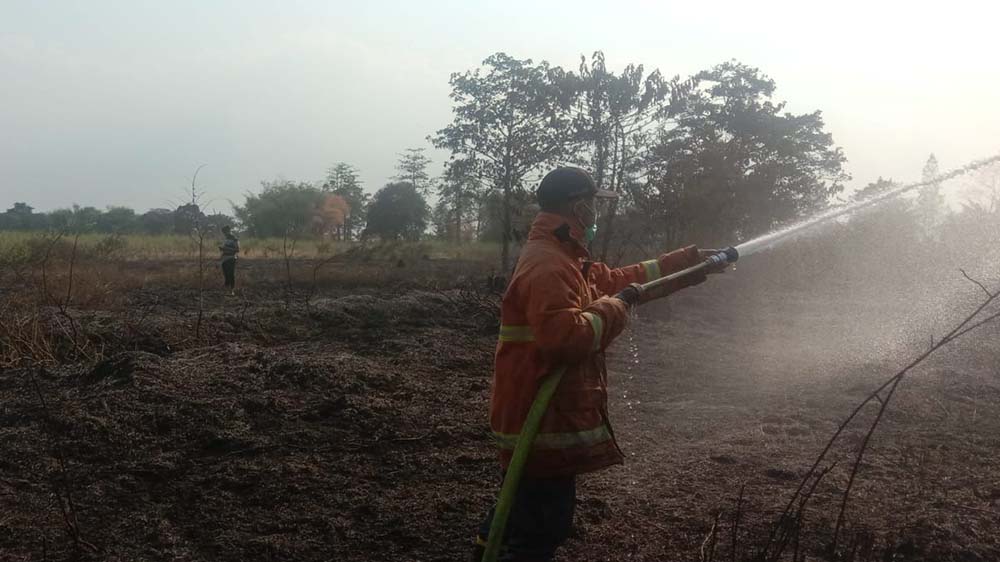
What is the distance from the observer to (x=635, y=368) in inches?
342

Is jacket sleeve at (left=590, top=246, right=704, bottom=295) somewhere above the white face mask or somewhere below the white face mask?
below

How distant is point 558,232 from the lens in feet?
9.51

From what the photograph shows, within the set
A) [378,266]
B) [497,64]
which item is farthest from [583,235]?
[378,266]

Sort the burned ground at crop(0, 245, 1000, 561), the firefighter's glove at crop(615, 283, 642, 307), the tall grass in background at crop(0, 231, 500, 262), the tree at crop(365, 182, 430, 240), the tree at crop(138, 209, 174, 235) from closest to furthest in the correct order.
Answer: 1. the firefighter's glove at crop(615, 283, 642, 307)
2. the burned ground at crop(0, 245, 1000, 561)
3. the tall grass in background at crop(0, 231, 500, 262)
4. the tree at crop(365, 182, 430, 240)
5. the tree at crop(138, 209, 174, 235)

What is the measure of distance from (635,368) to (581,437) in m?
6.05

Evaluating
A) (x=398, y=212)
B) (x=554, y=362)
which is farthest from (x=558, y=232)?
(x=398, y=212)

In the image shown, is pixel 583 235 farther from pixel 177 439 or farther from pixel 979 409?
pixel 979 409

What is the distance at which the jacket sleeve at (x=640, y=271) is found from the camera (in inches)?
142

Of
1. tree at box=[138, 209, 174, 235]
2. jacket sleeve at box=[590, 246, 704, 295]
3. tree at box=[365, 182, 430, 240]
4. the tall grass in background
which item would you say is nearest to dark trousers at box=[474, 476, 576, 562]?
jacket sleeve at box=[590, 246, 704, 295]

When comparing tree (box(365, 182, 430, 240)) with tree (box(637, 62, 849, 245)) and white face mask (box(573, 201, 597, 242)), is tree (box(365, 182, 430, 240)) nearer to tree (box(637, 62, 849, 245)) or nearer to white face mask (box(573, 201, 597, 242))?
tree (box(637, 62, 849, 245))

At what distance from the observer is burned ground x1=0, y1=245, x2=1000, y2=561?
379 centimetres

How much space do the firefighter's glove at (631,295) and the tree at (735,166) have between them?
14369 mm

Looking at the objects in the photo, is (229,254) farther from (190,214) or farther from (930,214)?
(930,214)

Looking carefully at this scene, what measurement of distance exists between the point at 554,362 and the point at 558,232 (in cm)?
51
